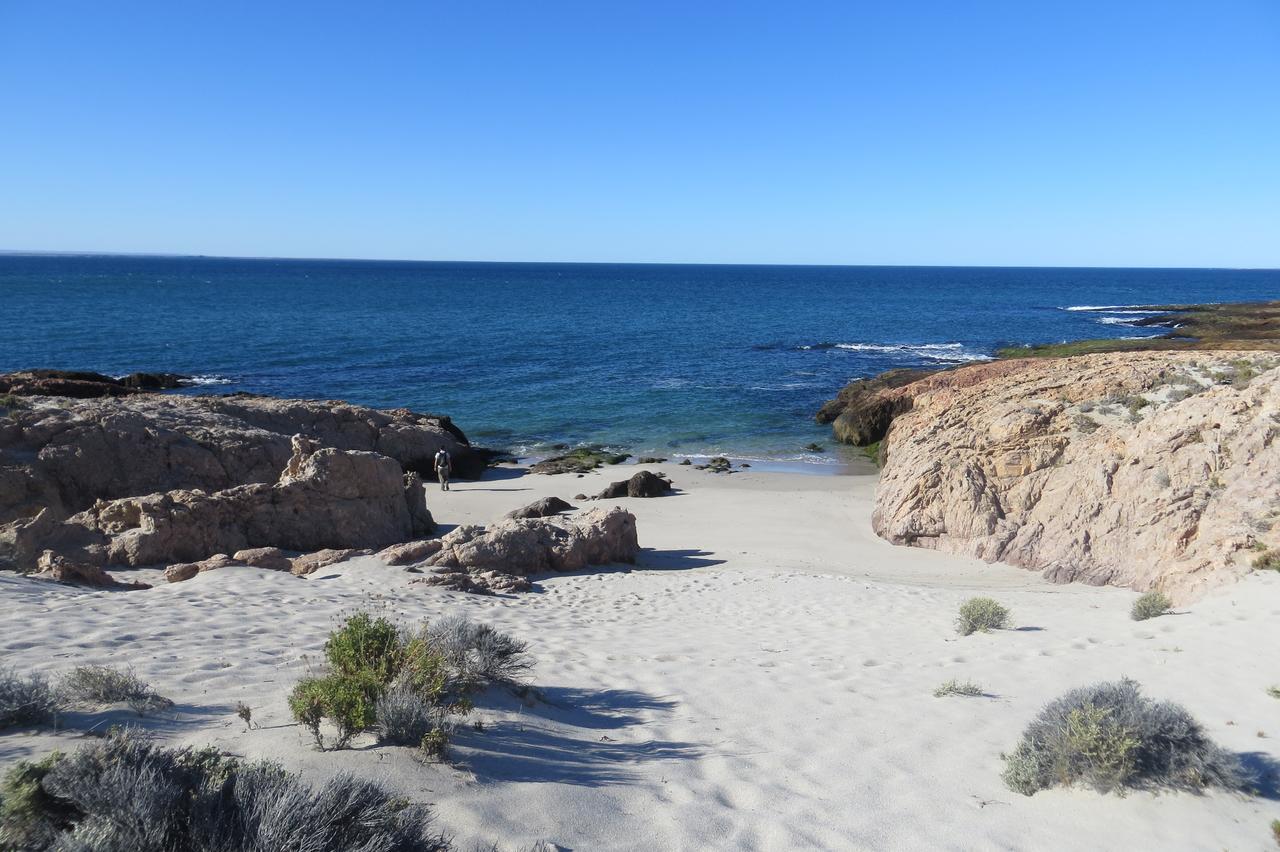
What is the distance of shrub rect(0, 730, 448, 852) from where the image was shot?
10.6ft

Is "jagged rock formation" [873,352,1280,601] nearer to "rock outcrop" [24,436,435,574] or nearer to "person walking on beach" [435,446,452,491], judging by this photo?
"rock outcrop" [24,436,435,574]

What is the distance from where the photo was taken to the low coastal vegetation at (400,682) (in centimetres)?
484

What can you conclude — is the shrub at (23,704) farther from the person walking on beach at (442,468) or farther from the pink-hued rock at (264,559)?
the person walking on beach at (442,468)

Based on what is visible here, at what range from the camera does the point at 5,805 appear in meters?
3.35

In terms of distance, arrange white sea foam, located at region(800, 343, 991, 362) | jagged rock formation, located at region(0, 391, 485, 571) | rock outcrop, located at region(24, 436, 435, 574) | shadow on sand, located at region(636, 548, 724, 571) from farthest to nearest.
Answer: white sea foam, located at region(800, 343, 991, 362) < shadow on sand, located at region(636, 548, 724, 571) < jagged rock formation, located at region(0, 391, 485, 571) < rock outcrop, located at region(24, 436, 435, 574)

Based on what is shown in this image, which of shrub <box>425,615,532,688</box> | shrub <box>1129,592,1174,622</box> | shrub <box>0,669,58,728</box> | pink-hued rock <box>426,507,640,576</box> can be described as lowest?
pink-hued rock <box>426,507,640,576</box>

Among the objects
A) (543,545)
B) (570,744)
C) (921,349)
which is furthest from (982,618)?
(921,349)

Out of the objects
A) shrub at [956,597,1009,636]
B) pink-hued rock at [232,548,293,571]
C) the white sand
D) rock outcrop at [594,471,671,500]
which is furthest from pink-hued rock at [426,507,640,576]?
shrub at [956,597,1009,636]

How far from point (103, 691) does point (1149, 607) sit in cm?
1046

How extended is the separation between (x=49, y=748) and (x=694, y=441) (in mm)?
24789

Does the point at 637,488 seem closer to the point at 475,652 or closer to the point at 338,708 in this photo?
the point at 475,652

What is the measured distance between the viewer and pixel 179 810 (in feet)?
11.2

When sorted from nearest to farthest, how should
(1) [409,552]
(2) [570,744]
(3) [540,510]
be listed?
(2) [570,744] < (1) [409,552] < (3) [540,510]

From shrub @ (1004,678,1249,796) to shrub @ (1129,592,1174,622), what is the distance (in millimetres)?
4520
